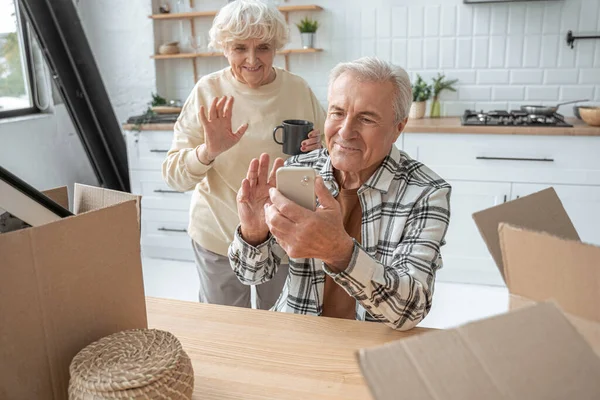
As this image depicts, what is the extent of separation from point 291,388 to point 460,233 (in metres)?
2.56

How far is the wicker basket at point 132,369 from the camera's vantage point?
76cm

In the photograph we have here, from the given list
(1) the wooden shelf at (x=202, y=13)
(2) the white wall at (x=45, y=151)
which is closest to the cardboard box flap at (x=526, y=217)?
(1) the wooden shelf at (x=202, y=13)

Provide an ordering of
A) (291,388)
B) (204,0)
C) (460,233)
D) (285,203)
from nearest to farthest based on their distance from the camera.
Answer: (291,388) < (285,203) < (460,233) < (204,0)

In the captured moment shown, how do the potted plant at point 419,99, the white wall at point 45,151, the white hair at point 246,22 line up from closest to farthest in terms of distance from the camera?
the white hair at point 246,22 < the white wall at point 45,151 < the potted plant at point 419,99

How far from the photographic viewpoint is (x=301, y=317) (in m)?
1.19

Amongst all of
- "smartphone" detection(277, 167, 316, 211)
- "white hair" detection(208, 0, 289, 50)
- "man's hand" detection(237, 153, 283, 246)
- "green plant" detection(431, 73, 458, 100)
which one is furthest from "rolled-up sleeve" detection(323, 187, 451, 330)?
"green plant" detection(431, 73, 458, 100)

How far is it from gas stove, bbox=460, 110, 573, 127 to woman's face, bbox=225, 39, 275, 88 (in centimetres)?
163

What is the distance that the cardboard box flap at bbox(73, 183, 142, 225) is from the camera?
39.6 inches

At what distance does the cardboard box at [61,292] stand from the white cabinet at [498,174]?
255 cm

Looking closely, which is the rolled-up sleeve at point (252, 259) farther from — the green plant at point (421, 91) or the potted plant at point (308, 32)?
the potted plant at point (308, 32)

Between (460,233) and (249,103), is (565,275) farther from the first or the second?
(460,233)

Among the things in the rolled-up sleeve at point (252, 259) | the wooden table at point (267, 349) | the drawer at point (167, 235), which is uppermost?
the rolled-up sleeve at point (252, 259)

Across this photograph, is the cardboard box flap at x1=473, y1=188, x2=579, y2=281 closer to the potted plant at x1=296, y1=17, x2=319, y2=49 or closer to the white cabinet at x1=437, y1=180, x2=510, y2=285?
the white cabinet at x1=437, y1=180, x2=510, y2=285

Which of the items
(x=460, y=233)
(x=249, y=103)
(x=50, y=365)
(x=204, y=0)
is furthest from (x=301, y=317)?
(x=204, y=0)
